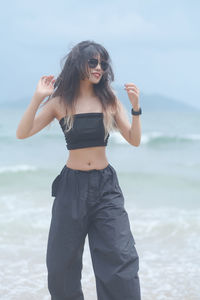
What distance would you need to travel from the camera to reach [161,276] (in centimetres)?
535

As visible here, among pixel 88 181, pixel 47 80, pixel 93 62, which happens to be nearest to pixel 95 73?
Result: pixel 93 62

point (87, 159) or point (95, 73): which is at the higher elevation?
point (95, 73)

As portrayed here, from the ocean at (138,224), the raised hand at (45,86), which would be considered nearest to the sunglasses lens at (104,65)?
the raised hand at (45,86)

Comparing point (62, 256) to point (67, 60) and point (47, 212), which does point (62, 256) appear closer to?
point (67, 60)

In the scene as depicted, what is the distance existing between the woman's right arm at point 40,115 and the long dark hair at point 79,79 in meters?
0.09

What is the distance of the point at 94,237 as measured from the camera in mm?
3275

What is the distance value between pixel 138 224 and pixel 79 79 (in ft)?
14.7

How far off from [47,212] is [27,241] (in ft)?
6.06

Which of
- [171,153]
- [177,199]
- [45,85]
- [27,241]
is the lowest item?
[171,153]

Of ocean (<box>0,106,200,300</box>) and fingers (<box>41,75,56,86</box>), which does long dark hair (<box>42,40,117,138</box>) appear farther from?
ocean (<box>0,106,200,300</box>)

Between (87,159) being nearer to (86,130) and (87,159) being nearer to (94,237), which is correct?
(86,130)

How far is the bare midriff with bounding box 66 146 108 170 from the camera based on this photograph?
337cm

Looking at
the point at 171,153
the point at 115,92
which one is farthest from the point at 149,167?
the point at 115,92

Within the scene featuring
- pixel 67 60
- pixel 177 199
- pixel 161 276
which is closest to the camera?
pixel 67 60
